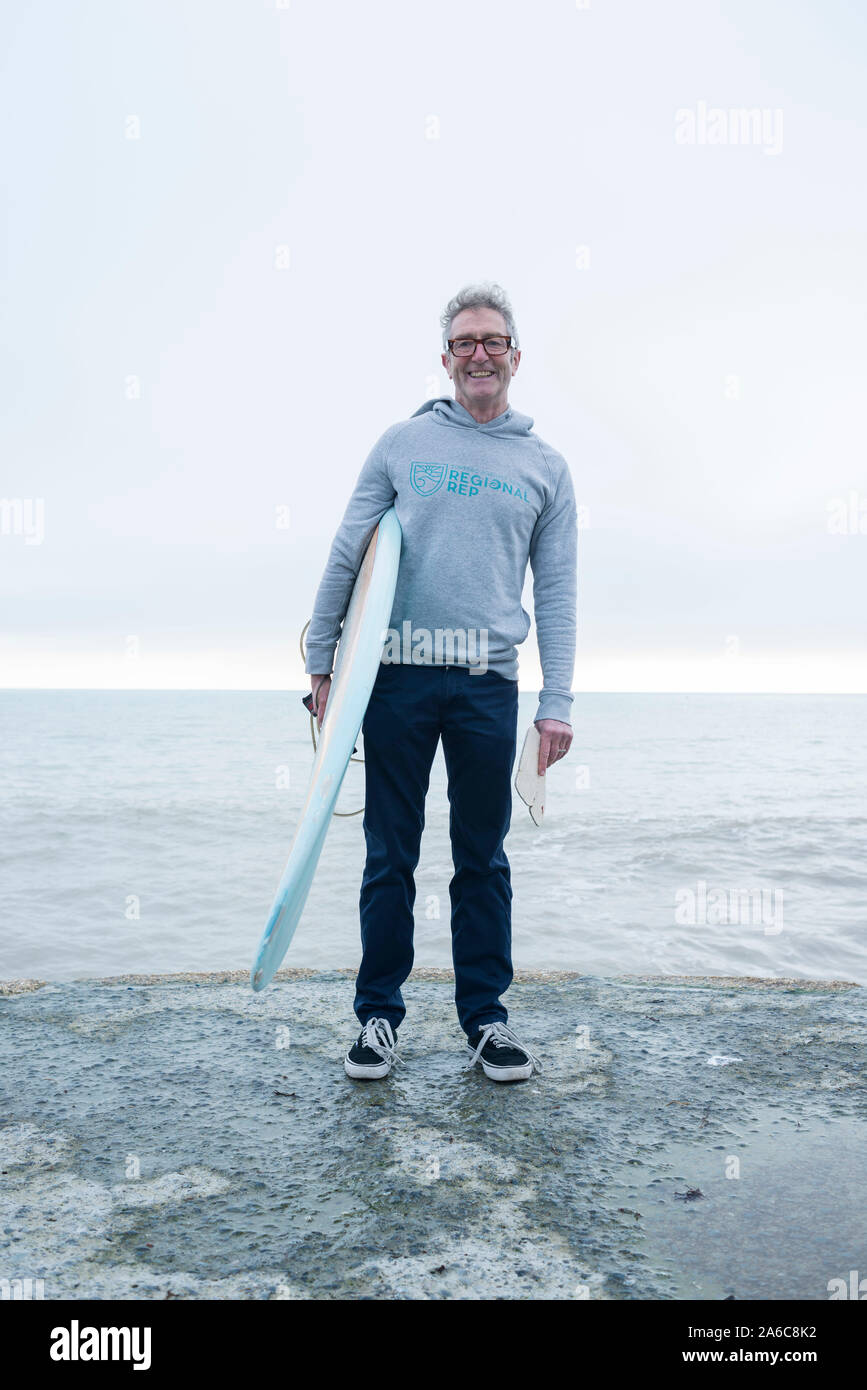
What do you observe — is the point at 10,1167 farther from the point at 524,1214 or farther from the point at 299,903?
the point at 524,1214

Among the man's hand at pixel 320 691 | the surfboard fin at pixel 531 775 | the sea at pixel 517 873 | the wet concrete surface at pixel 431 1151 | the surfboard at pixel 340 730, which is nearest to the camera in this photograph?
the wet concrete surface at pixel 431 1151

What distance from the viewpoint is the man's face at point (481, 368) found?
2.54m

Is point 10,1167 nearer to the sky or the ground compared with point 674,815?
nearer to the sky

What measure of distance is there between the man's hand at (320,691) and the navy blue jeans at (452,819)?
0.22 meters

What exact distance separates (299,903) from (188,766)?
22.8 m

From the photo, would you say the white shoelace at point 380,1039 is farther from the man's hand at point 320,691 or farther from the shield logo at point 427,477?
the shield logo at point 427,477

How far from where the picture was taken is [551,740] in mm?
2654

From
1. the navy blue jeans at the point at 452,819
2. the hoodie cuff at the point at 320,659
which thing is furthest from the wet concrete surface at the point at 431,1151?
the hoodie cuff at the point at 320,659

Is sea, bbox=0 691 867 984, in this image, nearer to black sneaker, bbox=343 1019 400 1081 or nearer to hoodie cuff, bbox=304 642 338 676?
hoodie cuff, bbox=304 642 338 676

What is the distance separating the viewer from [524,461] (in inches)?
104

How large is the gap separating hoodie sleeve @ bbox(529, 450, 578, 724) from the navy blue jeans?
7.2 inches

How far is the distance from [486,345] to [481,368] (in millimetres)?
64

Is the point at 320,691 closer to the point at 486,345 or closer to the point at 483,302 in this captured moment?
the point at 486,345
